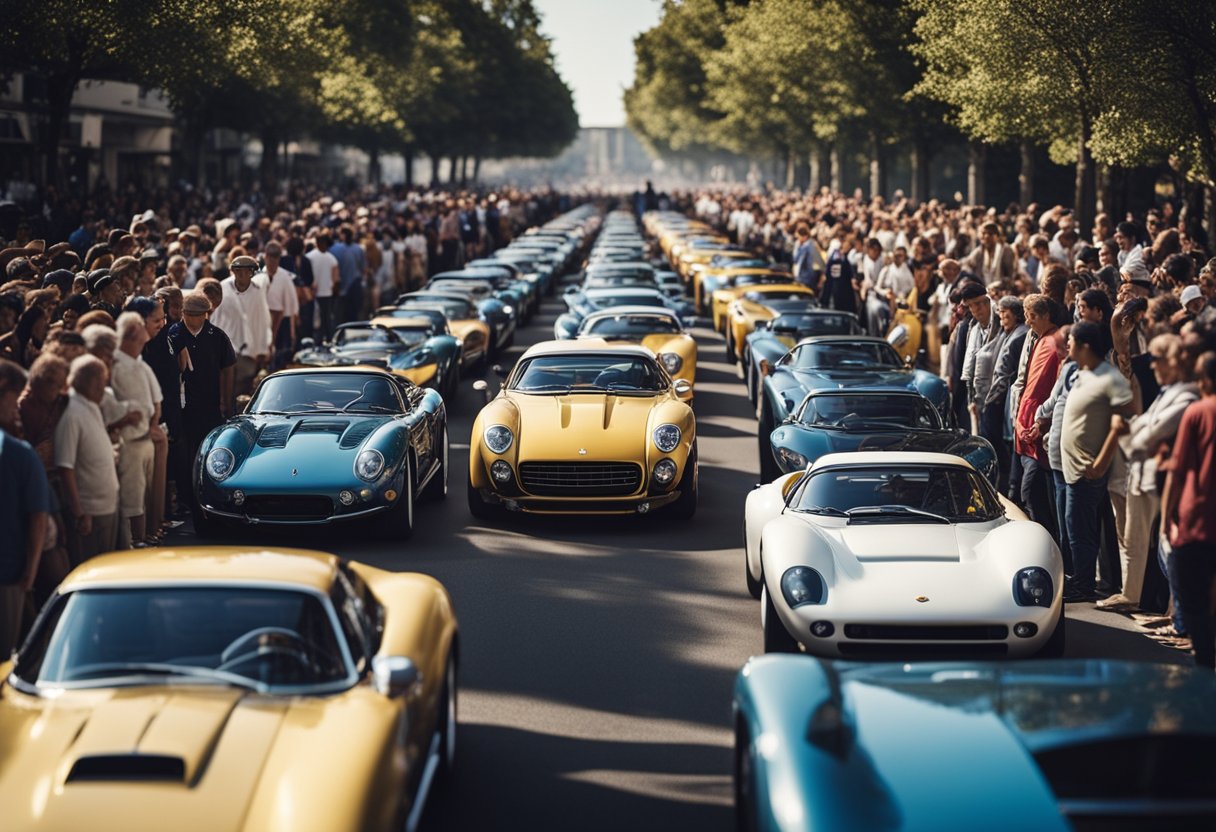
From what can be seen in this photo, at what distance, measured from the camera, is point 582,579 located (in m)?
10.9

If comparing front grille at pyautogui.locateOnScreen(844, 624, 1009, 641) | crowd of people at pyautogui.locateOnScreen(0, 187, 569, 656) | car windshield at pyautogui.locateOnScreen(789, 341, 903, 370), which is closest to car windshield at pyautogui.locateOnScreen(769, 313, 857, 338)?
car windshield at pyautogui.locateOnScreen(789, 341, 903, 370)

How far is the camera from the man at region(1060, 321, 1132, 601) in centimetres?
970

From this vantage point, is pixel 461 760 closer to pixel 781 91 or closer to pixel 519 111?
pixel 781 91

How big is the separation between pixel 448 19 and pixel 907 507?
80597 millimetres

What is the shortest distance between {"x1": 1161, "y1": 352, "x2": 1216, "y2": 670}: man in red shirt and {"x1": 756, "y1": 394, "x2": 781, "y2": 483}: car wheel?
5379mm

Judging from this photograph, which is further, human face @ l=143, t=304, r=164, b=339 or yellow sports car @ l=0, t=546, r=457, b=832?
human face @ l=143, t=304, r=164, b=339

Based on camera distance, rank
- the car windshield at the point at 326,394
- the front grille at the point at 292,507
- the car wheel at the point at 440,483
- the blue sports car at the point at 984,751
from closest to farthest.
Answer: the blue sports car at the point at 984,751 → the front grille at the point at 292,507 → the car windshield at the point at 326,394 → the car wheel at the point at 440,483

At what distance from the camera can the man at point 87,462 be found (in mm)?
8648

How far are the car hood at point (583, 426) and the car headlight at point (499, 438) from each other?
3.4 inches

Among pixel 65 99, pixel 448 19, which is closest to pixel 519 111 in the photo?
pixel 448 19

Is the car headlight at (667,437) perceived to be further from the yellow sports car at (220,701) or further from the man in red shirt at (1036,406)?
the yellow sports car at (220,701)

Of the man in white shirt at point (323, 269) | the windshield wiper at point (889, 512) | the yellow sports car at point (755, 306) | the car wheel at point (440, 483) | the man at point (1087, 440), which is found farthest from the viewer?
the yellow sports car at point (755, 306)

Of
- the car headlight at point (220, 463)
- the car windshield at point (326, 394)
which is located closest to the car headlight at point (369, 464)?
the car headlight at point (220, 463)

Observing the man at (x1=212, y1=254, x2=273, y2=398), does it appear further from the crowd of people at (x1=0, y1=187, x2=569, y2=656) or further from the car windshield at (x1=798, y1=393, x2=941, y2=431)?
the car windshield at (x1=798, y1=393, x2=941, y2=431)
